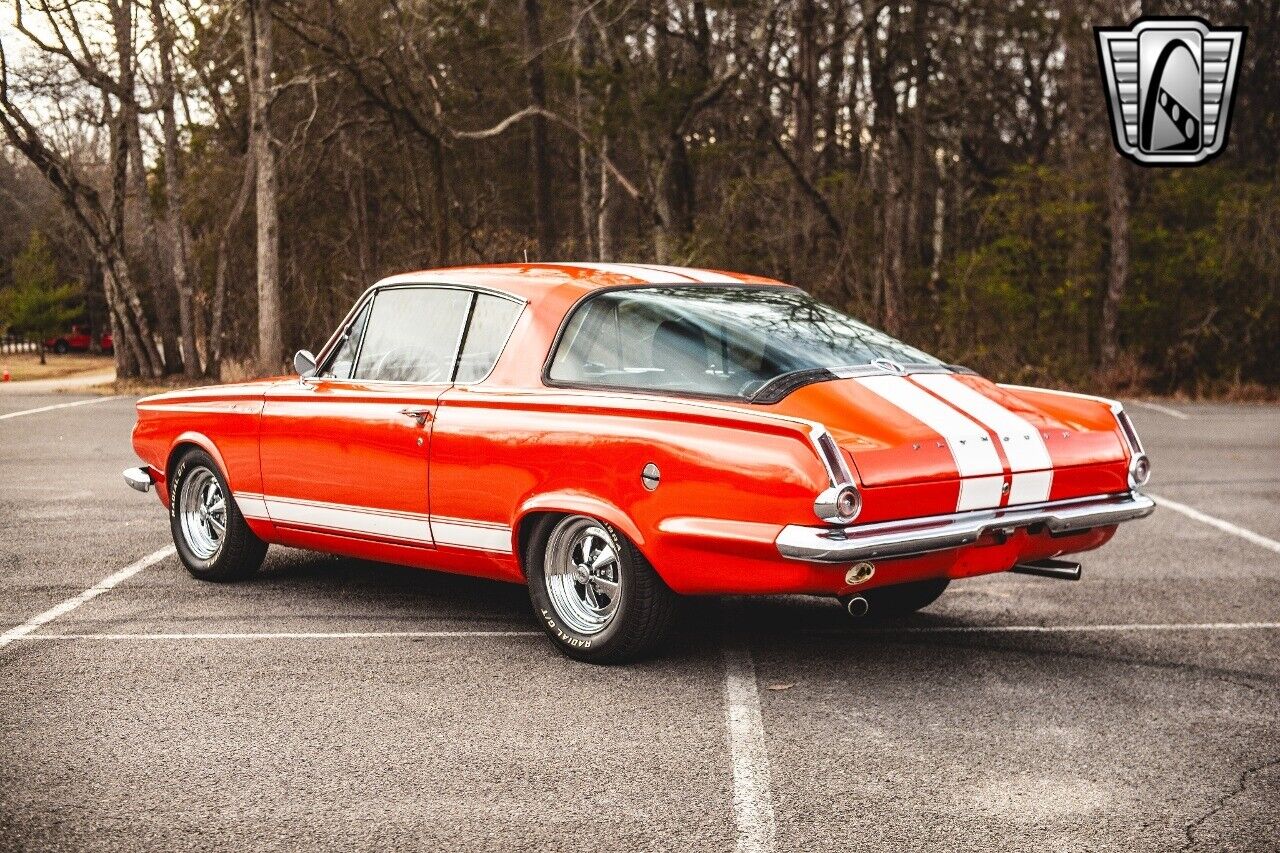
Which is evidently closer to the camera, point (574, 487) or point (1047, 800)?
point (1047, 800)

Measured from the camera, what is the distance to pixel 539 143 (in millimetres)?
A: 32125

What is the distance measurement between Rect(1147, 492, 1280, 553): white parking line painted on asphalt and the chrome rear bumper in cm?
346

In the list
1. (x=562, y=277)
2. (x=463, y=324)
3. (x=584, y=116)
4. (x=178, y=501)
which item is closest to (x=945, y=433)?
(x=562, y=277)

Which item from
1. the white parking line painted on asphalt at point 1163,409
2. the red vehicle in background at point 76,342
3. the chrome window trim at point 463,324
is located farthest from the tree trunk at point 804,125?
the red vehicle in background at point 76,342

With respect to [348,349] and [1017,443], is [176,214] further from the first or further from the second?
[1017,443]

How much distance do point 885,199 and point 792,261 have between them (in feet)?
7.87

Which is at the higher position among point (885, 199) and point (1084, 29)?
point (1084, 29)

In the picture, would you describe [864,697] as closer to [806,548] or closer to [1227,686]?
[806,548]

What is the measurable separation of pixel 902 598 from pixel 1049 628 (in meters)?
0.67

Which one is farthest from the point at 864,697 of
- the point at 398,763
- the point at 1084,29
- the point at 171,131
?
the point at 171,131

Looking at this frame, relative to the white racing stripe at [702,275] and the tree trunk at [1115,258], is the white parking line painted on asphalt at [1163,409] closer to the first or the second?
the tree trunk at [1115,258]

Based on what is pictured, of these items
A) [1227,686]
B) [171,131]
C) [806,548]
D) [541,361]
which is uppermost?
[171,131]

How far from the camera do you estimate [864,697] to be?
17.5 feet

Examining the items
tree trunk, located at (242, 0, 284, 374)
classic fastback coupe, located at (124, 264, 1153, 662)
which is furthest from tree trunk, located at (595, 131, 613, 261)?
classic fastback coupe, located at (124, 264, 1153, 662)
